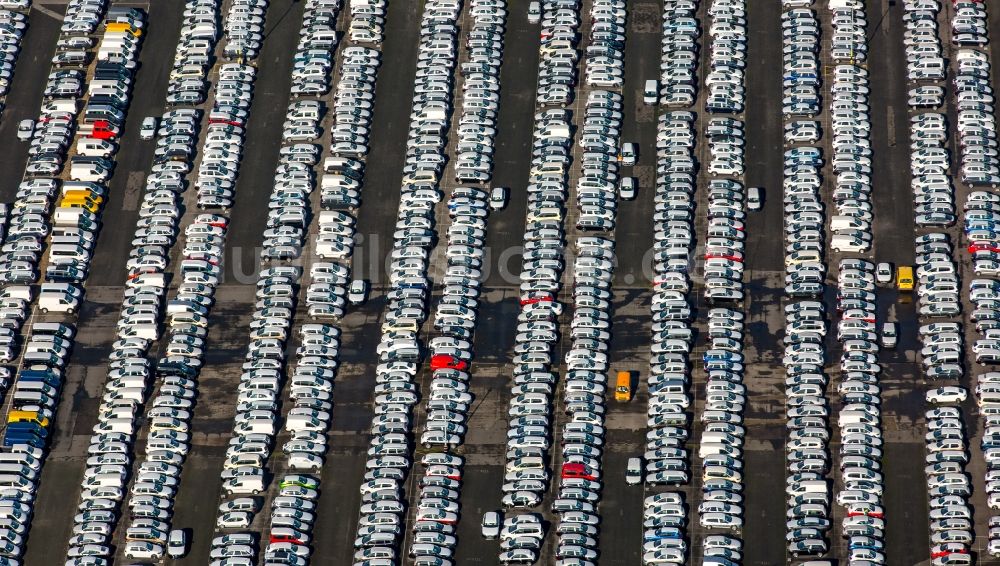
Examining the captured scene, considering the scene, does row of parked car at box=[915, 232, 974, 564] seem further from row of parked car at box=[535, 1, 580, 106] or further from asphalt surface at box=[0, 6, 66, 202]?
asphalt surface at box=[0, 6, 66, 202]

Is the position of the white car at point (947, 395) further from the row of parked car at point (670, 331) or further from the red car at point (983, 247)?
the row of parked car at point (670, 331)

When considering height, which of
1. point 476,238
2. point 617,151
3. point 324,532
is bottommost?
point 324,532

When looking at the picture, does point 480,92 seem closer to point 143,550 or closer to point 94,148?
point 94,148

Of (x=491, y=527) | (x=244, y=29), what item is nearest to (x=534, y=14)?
(x=244, y=29)

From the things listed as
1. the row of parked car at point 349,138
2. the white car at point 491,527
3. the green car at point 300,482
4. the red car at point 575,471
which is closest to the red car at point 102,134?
the row of parked car at point 349,138

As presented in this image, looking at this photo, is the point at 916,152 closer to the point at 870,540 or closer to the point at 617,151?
the point at 617,151

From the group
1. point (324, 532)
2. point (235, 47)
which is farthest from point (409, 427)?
point (235, 47)
